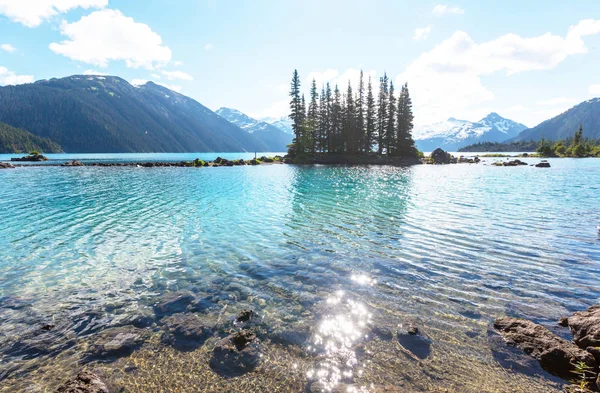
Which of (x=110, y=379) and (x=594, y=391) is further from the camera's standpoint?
(x=110, y=379)

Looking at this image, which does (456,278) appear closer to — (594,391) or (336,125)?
(594,391)

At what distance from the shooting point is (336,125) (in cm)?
10012

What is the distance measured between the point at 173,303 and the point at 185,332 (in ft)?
6.42

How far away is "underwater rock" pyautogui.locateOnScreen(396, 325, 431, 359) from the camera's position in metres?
7.43

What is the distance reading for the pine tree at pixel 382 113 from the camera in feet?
342

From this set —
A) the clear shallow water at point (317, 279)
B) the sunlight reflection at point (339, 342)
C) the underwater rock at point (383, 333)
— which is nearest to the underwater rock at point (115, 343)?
the clear shallow water at point (317, 279)

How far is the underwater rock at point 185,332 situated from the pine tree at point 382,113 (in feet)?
341

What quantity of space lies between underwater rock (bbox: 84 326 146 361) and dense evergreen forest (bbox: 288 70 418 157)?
9034cm

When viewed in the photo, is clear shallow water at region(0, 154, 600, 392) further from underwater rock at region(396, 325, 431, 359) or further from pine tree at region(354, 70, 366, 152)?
pine tree at region(354, 70, 366, 152)

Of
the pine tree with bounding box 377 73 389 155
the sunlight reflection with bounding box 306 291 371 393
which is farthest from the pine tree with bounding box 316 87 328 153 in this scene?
the sunlight reflection with bounding box 306 291 371 393

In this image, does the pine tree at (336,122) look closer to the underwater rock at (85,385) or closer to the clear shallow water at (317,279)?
the clear shallow water at (317,279)

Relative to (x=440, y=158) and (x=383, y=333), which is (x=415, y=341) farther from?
(x=440, y=158)

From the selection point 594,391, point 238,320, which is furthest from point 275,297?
point 594,391

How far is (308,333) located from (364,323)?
1.83 m
